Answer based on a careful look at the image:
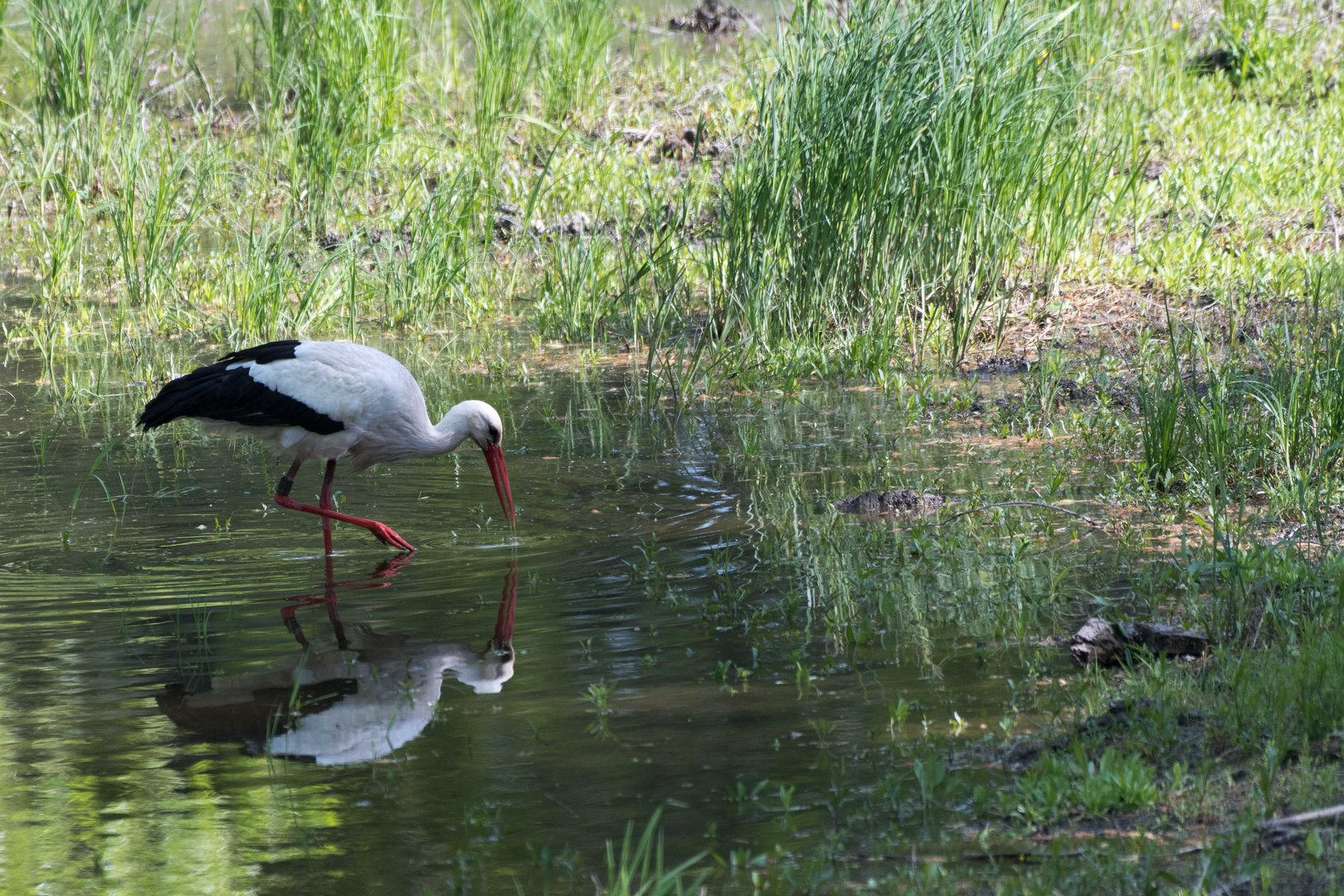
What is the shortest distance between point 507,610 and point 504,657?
0.45 m

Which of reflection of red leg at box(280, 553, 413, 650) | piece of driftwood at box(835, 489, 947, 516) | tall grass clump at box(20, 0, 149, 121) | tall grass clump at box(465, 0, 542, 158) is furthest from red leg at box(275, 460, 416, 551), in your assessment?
tall grass clump at box(465, 0, 542, 158)

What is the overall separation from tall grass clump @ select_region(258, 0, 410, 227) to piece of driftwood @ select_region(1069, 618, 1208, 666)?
7.61 meters

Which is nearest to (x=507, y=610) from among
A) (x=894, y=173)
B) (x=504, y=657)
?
(x=504, y=657)

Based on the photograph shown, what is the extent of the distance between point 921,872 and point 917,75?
18.8 ft

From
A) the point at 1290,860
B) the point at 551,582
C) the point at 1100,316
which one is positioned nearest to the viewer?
the point at 1290,860

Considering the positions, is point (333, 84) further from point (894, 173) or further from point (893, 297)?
point (893, 297)

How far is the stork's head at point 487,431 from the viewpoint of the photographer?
20.6 ft

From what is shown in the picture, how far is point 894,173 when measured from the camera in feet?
26.1

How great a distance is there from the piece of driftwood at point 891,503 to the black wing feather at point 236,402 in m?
2.19

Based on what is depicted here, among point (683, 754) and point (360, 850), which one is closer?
point (360, 850)

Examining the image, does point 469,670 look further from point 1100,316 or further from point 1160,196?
point 1160,196

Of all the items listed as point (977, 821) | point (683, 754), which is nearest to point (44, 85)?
point (683, 754)

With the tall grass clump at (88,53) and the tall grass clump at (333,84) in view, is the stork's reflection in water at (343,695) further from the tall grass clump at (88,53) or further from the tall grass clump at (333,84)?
the tall grass clump at (88,53)

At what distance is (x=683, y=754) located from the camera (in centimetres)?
374
